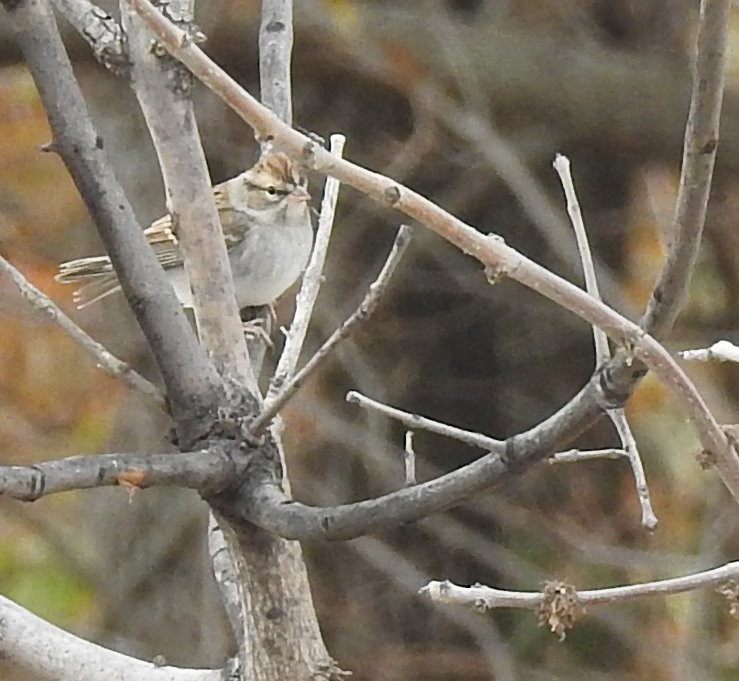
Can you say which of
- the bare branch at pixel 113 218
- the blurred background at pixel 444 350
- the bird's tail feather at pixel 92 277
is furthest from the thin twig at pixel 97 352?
the blurred background at pixel 444 350

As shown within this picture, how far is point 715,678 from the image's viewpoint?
13.6 feet

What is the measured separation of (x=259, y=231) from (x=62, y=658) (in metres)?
1.89

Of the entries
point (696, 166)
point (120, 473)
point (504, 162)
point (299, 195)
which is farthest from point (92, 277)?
point (696, 166)

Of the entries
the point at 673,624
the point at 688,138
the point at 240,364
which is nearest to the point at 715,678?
the point at 673,624

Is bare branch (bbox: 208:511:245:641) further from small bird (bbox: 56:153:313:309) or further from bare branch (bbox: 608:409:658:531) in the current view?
small bird (bbox: 56:153:313:309)

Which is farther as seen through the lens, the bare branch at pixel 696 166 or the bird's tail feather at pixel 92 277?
the bird's tail feather at pixel 92 277

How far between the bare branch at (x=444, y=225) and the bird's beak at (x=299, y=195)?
230cm

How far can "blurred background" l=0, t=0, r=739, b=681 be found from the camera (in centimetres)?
407

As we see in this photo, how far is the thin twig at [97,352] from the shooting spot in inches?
49.6

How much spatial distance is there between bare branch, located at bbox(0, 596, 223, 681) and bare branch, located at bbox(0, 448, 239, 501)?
0.32m

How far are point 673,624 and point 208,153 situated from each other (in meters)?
2.05

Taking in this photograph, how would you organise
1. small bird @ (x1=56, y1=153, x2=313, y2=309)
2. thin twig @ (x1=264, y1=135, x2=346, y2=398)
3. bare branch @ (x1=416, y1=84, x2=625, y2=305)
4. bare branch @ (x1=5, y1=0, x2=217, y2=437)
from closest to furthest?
bare branch @ (x1=5, y1=0, x2=217, y2=437) → thin twig @ (x1=264, y1=135, x2=346, y2=398) → small bird @ (x1=56, y1=153, x2=313, y2=309) → bare branch @ (x1=416, y1=84, x2=625, y2=305)

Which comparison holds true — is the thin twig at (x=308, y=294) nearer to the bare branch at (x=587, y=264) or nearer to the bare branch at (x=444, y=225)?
the bare branch at (x=587, y=264)

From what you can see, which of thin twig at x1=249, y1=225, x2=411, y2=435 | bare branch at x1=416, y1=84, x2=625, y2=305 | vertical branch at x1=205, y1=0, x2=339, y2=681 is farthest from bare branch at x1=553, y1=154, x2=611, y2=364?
bare branch at x1=416, y1=84, x2=625, y2=305
